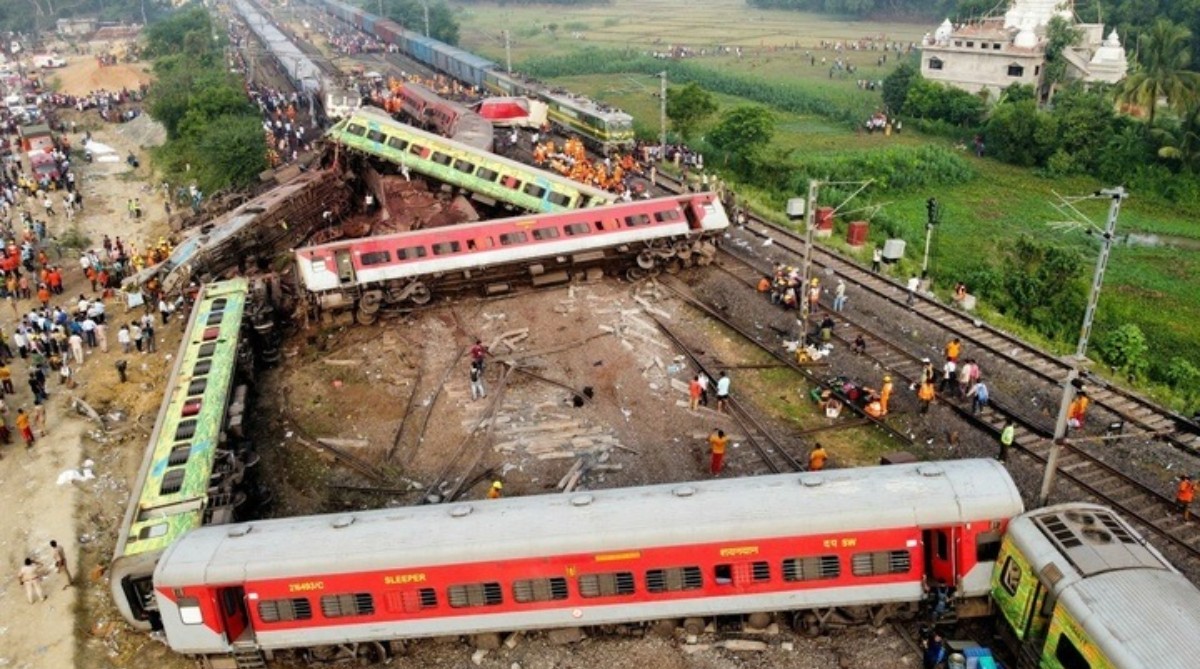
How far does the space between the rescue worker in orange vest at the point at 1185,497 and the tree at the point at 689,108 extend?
131 ft

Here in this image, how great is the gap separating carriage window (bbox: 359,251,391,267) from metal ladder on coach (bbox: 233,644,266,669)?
57.1ft

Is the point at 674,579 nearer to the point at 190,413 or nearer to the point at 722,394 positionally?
the point at 722,394

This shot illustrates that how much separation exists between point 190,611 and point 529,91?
173ft

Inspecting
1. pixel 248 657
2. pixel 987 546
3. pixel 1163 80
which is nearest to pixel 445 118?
pixel 248 657

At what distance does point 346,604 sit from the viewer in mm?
17156

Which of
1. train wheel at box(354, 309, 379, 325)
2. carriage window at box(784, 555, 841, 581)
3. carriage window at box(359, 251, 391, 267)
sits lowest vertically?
train wheel at box(354, 309, 379, 325)

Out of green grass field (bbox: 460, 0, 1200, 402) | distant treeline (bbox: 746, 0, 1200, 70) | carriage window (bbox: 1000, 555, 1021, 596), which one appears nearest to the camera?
carriage window (bbox: 1000, 555, 1021, 596)

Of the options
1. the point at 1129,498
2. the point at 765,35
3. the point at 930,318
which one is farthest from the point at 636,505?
the point at 765,35

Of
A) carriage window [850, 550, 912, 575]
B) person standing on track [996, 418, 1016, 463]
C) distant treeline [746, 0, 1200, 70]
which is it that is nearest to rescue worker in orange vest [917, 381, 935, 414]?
person standing on track [996, 418, 1016, 463]

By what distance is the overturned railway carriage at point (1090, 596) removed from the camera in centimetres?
1323

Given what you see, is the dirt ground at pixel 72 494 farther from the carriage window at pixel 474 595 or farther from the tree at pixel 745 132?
the tree at pixel 745 132

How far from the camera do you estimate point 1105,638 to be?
1347cm

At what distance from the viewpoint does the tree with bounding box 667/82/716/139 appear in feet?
184

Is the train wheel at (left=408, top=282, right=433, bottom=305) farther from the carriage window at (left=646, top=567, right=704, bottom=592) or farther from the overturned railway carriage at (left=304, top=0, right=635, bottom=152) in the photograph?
the overturned railway carriage at (left=304, top=0, right=635, bottom=152)
